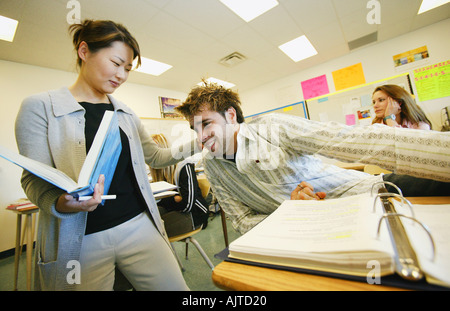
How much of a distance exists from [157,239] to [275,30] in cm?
341

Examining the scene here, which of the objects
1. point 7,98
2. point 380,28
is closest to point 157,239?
point 7,98

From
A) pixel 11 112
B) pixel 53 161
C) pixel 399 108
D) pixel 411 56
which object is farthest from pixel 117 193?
pixel 411 56

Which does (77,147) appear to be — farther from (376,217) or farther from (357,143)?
(357,143)

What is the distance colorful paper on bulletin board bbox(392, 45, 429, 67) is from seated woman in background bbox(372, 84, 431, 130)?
280 centimetres

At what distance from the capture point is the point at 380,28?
11.3 ft

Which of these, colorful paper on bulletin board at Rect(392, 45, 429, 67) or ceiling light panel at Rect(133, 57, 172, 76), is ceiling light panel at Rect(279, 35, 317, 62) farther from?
ceiling light panel at Rect(133, 57, 172, 76)

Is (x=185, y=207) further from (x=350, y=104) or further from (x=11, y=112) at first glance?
(x=11, y=112)

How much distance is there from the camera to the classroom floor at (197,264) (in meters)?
1.51

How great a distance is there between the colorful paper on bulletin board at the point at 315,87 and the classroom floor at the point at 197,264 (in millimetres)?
3925

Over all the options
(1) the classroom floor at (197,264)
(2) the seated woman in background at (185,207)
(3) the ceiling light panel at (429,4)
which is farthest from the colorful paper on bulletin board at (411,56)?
(2) the seated woman in background at (185,207)

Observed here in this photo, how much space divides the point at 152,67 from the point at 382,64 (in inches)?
187

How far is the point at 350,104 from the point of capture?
301cm

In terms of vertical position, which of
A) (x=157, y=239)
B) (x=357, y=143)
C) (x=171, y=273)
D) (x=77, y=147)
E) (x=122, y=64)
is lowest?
(x=171, y=273)

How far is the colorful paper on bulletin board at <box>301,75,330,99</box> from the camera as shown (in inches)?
180
